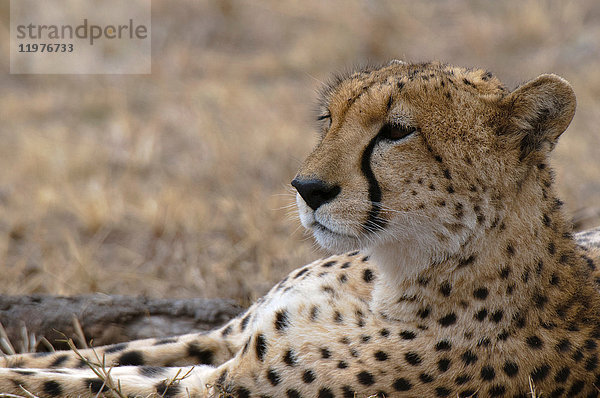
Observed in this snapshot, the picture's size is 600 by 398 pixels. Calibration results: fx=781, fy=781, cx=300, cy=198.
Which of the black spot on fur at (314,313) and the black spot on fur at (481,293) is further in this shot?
the black spot on fur at (314,313)

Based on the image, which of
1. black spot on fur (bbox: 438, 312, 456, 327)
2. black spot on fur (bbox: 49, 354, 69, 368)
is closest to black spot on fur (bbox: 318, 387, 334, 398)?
black spot on fur (bbox: 438, 312, 456, 327)

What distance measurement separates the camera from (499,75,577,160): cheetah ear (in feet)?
6.08

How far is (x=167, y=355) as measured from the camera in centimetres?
246

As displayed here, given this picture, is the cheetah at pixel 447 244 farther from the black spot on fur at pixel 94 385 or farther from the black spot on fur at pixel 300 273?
the black spot on fur at pixel 300 273

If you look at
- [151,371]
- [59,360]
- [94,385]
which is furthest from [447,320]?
[59,360]

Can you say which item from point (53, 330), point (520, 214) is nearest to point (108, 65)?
point (53, 330)

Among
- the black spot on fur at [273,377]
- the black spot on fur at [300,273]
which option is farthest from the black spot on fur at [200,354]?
the black spot on fur at [273,377]

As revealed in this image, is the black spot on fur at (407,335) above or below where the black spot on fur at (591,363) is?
above

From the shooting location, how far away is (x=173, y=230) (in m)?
4.15

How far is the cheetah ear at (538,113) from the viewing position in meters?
1.85

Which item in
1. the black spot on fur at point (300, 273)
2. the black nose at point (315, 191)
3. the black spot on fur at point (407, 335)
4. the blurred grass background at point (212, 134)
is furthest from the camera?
the blurred grass background at point (212, 134)

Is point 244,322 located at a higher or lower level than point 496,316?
lower

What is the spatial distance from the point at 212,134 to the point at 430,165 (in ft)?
12.4

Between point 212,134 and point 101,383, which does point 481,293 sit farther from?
point 212,134
